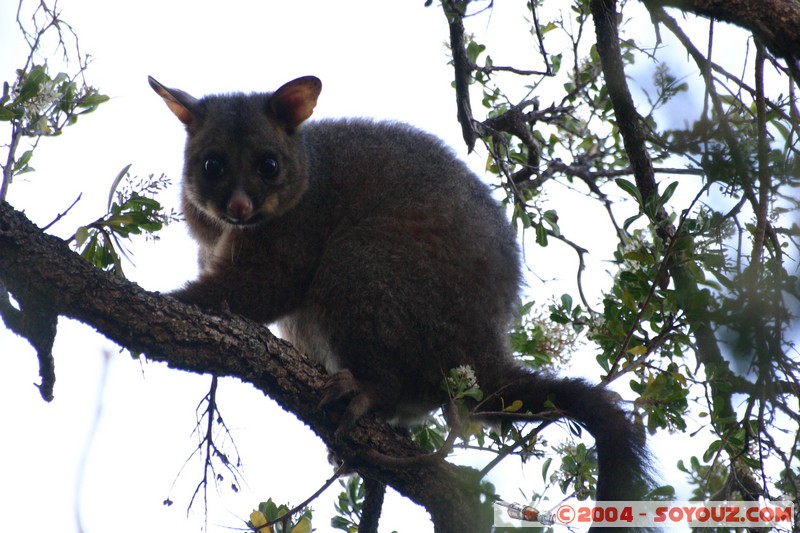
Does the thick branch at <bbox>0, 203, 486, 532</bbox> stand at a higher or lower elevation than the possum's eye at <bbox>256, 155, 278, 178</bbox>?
lower

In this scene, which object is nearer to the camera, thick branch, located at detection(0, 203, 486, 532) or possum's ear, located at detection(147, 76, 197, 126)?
thick branch, located at detection(0, 203, 486, 532)

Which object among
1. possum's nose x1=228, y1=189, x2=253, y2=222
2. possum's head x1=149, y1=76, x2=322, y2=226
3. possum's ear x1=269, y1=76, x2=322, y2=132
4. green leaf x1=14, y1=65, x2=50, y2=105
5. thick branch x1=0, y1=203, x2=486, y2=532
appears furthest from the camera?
possum's ear x1=269, y1=76, x2=322, y2=132

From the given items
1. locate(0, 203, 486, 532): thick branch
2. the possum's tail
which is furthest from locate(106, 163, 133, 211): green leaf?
the possum's tail

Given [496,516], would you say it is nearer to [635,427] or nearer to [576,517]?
[576,517]

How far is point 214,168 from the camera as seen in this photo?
19.4ft

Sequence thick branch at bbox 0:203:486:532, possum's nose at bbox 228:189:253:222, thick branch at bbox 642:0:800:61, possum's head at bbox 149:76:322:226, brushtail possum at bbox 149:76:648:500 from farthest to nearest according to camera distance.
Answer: possum's head at bbox 149:76:322:226, possum's nose at bbox 228:189:253:222, brushtail possum at bbox 149:76:648:500, thick branch at bbox 0:203:486:532, thick branch at bbox 642:0:800:61

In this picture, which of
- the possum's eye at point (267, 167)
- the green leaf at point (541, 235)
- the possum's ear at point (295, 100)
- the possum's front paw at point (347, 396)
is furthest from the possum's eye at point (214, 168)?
the green leaf at point (541, 235)

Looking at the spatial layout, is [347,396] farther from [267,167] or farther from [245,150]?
[245,150]

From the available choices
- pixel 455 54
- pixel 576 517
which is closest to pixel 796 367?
pixel 576 517

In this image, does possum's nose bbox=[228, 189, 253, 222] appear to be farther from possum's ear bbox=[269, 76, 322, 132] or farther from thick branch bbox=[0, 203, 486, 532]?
thick branch bbox=[0, 203, 486, 532]

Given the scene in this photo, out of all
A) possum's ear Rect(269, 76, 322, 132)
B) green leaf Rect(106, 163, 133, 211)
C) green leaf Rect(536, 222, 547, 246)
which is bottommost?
green leaf Rect(106, 163, 133, 211)

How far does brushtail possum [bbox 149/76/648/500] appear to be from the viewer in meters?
5.29

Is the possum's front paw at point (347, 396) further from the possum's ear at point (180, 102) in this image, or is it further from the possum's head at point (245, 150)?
the possum's ear at point (180, 102)

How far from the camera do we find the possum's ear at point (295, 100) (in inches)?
243
